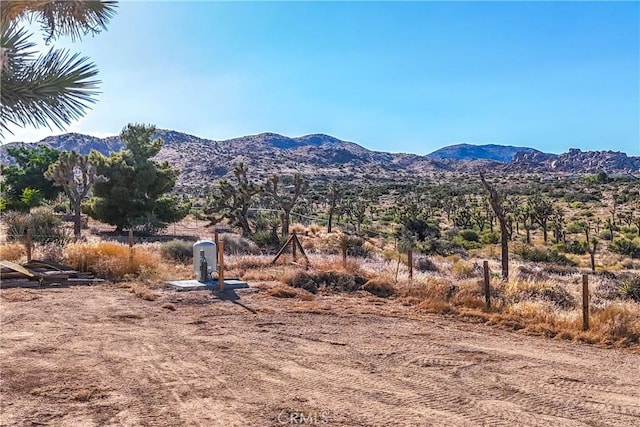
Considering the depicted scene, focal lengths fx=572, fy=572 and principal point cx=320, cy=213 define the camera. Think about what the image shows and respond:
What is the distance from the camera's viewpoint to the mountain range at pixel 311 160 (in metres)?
117

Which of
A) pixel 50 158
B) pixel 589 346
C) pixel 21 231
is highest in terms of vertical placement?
pixel 50 158

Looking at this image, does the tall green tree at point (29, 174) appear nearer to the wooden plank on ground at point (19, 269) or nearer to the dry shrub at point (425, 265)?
the wooden plank on ground at point (19, 269)

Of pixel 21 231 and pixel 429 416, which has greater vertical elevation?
pixel 21 231

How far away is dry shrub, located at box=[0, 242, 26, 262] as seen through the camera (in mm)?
17609

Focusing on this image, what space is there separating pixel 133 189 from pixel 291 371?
2602 centimetres

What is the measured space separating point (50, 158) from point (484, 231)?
3249cm

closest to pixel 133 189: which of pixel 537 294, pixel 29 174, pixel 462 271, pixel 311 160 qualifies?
pixel 29 174

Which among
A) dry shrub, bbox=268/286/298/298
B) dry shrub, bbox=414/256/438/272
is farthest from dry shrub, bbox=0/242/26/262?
dry shrub, bbox=414/256/438/272

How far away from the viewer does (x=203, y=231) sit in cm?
3341

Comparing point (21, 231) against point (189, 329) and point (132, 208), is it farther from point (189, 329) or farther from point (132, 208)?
point (189, 329)

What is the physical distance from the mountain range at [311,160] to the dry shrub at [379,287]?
279 ft

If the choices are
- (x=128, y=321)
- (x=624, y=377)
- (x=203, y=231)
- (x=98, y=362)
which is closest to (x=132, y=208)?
(x=203, y=231)

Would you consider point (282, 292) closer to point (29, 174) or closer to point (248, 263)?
point (248, 263)

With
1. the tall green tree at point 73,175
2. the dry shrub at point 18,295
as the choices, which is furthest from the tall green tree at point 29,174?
the dry shrub at point 18,295
